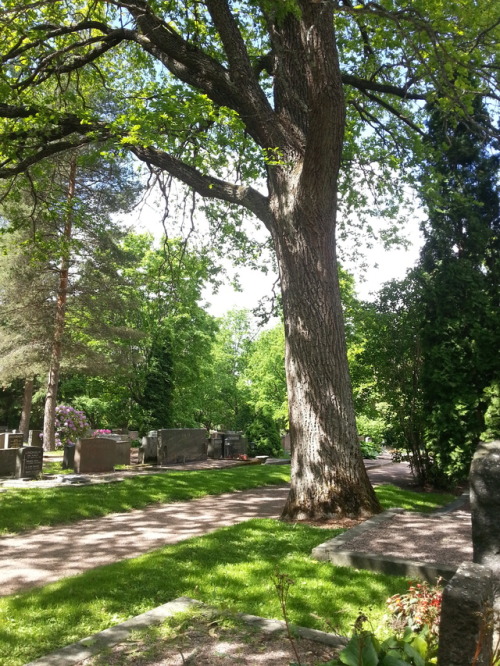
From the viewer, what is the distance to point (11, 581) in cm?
575

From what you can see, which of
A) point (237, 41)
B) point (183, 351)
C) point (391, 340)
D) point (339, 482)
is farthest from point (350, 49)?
point (183, 351)

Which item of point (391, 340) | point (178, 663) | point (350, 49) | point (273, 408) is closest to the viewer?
point (178, 663)

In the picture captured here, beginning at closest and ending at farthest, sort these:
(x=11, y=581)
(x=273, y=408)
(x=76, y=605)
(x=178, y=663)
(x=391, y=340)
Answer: (x=178, y=663), (x=76, y=605), (x=11, y=581), (x=391, y=340), (x=273, y=408)

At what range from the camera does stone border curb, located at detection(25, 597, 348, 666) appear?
11.7 ft

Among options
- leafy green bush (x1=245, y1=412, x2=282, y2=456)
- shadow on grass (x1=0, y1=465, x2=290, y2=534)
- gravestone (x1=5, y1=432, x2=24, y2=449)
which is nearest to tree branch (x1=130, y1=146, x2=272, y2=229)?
shadow on grass (x1=0, y1=465, x2=290, y2=534)

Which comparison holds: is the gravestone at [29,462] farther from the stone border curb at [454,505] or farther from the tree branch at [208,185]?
the stone border curb at [454,505]

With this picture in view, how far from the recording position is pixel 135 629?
3975 mm

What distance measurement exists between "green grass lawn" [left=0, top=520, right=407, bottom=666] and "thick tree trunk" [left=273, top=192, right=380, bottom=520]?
144 centimetres

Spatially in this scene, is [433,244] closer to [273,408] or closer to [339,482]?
[339,482]

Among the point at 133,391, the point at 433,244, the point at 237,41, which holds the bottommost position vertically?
the point at 133,391

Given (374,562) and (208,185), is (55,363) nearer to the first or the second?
(208,185)

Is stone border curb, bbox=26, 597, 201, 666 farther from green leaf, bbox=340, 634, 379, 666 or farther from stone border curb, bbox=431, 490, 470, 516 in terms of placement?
stone border curb, bbox=431, 490, 470, 516

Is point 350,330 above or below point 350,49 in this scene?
below

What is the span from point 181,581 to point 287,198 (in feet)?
19.8
